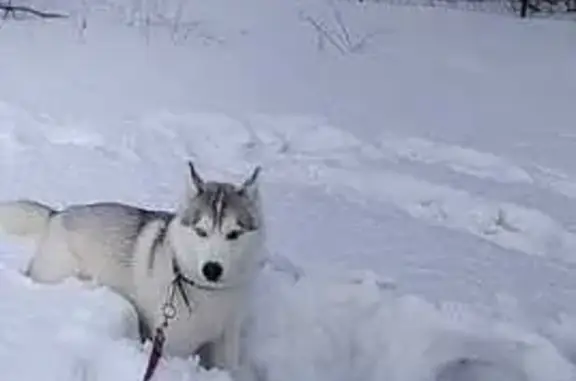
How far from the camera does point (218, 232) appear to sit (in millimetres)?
3600

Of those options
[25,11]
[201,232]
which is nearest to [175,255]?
[201,232]

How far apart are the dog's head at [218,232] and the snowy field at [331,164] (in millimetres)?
292

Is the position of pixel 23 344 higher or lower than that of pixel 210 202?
lower

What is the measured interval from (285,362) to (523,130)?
3.07 m

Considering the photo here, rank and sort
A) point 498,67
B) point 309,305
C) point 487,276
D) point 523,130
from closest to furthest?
1. point 309,305
2. point 487,276
3. point 523,130
4. point 498,67

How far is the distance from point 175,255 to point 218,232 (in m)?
0.24

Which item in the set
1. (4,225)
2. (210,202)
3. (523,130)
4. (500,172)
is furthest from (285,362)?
(523,130)

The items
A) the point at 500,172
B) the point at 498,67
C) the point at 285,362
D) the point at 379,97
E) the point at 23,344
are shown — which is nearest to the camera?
the point at 23,344

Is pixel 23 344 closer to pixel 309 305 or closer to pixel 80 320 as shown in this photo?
pixel 80 320

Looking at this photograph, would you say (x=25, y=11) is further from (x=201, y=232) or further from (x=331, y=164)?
(x=201, y=232)

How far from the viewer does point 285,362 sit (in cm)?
416

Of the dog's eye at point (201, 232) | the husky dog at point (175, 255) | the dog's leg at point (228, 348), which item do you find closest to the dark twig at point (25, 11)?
the husky dog at point (175, 255)

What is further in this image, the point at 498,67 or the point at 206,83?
the point at 498,67

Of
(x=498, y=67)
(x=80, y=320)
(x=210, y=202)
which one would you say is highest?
(x=210, y=202)
